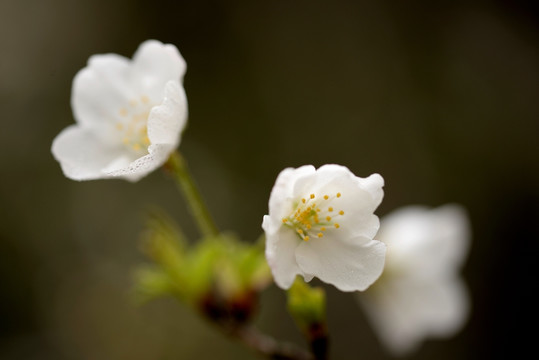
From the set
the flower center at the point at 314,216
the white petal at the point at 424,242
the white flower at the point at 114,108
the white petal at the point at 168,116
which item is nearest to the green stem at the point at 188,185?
the white flower at the point at 114,108

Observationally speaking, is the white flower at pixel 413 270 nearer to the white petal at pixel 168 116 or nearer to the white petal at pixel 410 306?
the white petal at pixel 410 306

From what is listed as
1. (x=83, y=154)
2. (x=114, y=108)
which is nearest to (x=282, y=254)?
(x=83, y=154)

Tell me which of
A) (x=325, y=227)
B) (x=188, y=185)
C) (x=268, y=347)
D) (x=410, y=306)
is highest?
(x=188, y=185)

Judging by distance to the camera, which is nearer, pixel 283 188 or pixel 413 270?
pixel 283 188

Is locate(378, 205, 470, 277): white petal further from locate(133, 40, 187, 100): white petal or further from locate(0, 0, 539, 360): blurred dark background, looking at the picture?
locate(0, 0, 539, 360): blurred dark background

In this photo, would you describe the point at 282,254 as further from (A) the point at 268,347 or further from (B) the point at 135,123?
(B) the point at 135,123

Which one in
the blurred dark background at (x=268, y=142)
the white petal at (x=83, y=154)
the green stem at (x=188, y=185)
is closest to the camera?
the white petal at (x=83, y=154)

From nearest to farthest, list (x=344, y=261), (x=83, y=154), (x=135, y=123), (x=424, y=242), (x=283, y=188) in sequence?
Answer: (x=283, y=188) < (x=344, y=261) < (x=83, y=154) < (x=135, y=123) < (x=424, y=242)

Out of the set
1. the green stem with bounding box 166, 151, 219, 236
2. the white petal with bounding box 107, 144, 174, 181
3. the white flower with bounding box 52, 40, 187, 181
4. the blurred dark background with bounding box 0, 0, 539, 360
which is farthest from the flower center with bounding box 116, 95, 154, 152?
the blurred dark background with bounding box 0, 0, 539, 360
